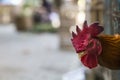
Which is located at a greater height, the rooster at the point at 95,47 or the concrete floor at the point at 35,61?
the rooster at the point at 95,47

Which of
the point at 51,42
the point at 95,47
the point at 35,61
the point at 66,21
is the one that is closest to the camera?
the point at 95,47

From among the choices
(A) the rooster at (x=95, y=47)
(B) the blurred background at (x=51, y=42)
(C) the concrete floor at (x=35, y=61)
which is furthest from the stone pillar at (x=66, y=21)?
(A) the rooster at (x=95, y=47)

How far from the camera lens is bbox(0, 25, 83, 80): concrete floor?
21.3 feet

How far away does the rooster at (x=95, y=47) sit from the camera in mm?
1654

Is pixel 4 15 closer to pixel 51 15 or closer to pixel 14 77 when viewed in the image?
pixel 51 15

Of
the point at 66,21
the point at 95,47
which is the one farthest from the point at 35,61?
the point at 95,47

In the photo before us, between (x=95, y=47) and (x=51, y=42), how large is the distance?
30.0 feet

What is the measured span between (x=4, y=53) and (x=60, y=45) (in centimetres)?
160

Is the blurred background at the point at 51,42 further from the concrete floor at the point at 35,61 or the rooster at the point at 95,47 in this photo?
the rooster at the point at 95,47

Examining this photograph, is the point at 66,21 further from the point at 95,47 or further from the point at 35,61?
the point at 95,47

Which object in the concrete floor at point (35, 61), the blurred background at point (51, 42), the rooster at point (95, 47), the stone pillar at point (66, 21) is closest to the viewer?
the rooster at point (95, 47)

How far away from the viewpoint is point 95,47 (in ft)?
5.41

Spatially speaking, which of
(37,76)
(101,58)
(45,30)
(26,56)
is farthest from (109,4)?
(45,30)

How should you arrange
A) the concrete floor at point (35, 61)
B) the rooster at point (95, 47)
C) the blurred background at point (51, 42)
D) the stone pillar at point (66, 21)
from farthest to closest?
the stone pillar at point (66, 21)
the concrete floor at point (35, 61)
the blurred background at point (51, 42)
the rooster at point (95, 47)
